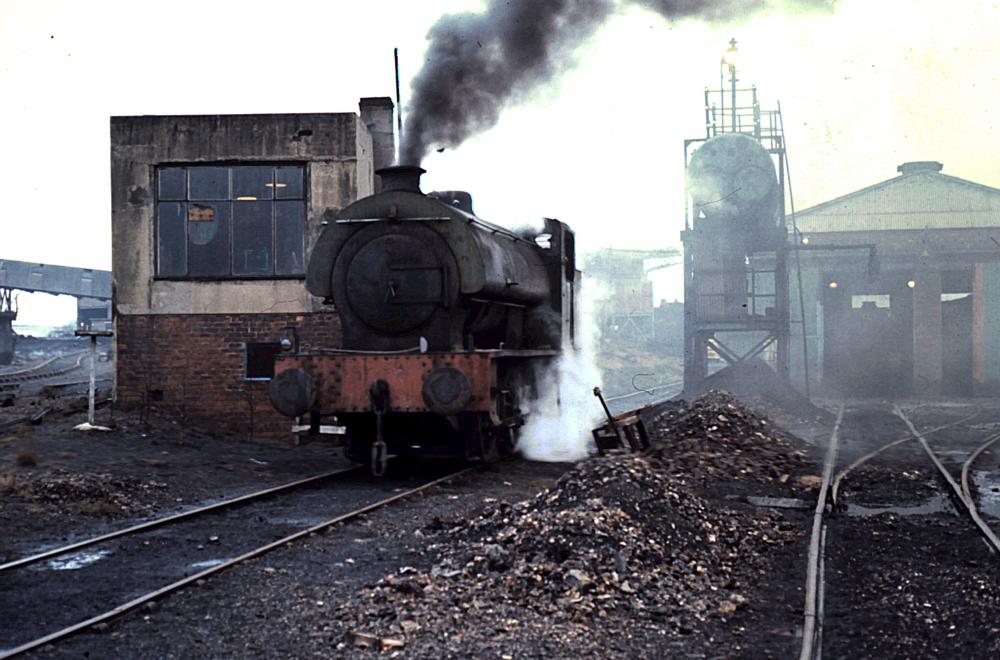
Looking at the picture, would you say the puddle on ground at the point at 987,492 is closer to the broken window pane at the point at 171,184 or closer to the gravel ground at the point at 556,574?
the gravel ground at the point at 556,574

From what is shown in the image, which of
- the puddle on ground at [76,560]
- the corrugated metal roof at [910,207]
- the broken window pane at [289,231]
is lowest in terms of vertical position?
the puddle on ground at [76,560]

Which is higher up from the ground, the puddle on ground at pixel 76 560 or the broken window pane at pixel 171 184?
the broken window pane at pixel 171 184

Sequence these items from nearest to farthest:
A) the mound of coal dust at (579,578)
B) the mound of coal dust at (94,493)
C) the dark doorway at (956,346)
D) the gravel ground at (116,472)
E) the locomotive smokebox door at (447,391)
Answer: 1. the mound of coal dust at (579,578)
2. the gravel ground at (116,472)
3. the mound of coal dust at (94,493)
4. the locomotive smokebox door at (447,391)
5. the dark doorway at (956,346)

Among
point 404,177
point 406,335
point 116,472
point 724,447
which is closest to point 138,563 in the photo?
point 116,472

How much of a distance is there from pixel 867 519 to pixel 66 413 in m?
11.7

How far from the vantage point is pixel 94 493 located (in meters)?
9.30

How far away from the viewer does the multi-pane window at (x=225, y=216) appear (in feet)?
50.5

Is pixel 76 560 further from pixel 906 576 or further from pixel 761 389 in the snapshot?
pixel 761 389

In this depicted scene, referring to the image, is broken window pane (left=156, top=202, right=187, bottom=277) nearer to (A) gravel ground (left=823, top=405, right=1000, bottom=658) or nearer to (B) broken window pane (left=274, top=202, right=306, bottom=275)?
(B) broken window pane (left=274, top=202, right=306, bottom=275)

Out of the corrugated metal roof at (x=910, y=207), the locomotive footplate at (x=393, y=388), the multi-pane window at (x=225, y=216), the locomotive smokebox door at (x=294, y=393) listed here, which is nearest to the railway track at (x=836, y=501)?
the locomotive footplate at (x=393, y=388)

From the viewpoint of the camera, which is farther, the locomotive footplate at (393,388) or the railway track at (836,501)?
the locomotive footplate at (393,388)

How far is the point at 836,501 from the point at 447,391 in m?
3.77

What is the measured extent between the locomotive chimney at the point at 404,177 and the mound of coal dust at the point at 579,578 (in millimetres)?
4064

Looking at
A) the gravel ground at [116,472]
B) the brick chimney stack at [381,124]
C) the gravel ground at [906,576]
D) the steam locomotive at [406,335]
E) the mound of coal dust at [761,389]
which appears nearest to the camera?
the gravel ground at [906,576]
